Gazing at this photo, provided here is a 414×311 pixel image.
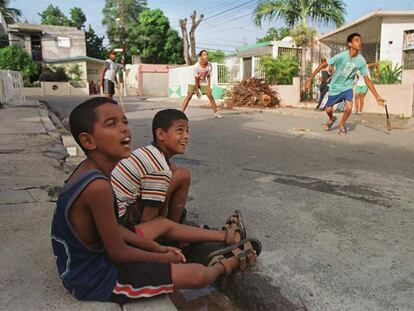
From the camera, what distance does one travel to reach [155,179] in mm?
2387

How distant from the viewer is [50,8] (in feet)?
188

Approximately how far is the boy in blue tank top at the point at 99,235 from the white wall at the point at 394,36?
1386 centimetres

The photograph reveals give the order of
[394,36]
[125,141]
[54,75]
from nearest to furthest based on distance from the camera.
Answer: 1. [125,141]
2. [394,36]
3. [54,75]

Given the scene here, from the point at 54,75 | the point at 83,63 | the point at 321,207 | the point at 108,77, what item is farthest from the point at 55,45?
the point at 321,207

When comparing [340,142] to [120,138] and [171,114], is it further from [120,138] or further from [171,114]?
[120,138]

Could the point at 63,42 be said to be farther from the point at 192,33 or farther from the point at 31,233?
the point at 31,233

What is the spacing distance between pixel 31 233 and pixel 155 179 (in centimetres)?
96

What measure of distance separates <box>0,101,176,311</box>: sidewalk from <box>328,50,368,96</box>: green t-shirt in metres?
4.86

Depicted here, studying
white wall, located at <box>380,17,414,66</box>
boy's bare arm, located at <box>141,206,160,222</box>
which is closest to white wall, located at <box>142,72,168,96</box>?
white wall, located at <box>380,17,414,66</box>

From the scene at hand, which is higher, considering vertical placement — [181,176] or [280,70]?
[280,70]

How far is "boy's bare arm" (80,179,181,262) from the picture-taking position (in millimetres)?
1695

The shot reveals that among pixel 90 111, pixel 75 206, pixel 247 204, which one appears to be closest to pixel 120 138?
pixel 90 111

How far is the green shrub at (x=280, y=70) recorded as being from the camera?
1598 centimetres

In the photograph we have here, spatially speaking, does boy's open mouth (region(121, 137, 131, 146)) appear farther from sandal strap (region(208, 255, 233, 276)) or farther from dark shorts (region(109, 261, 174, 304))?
sandal strap (region(208, 255, 233, 276))
